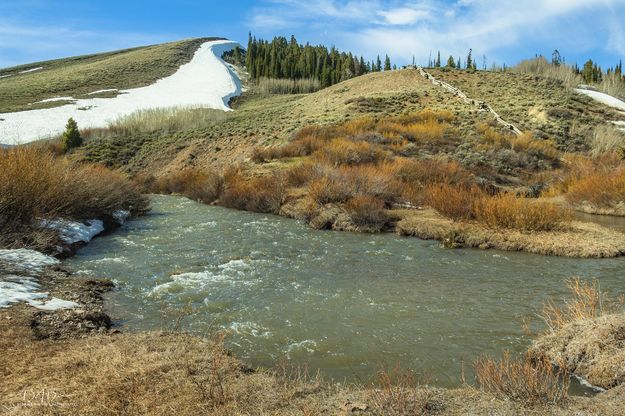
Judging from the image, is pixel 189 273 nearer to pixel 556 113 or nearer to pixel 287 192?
pixel 287 192

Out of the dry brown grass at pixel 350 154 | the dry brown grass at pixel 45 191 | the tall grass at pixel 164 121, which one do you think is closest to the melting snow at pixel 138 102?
the tall grass at pixel 164 121

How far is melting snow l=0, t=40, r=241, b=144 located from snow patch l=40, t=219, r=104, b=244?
50.9ft

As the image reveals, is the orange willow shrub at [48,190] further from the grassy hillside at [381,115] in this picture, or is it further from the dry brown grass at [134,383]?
the grassy hillside at [381,115]

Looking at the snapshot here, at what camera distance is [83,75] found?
7262cm

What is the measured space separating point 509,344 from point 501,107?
3578cm

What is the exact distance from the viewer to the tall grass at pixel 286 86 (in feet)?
253

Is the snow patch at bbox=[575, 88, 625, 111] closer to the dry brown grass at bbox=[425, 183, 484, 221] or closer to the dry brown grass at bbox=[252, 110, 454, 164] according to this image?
the dry brown grass at bbox=[252, 110, 454, 164]

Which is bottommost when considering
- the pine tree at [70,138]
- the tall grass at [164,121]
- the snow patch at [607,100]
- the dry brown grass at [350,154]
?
the dry brown grass at [350,154]

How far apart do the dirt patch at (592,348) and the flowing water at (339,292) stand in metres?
0.63

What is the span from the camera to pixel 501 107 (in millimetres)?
38188

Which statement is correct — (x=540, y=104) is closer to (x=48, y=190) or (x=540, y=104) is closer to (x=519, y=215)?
(x=519, y=215)

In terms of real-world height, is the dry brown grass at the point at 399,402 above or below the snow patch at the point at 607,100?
below

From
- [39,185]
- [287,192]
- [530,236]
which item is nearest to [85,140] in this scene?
[287,192]

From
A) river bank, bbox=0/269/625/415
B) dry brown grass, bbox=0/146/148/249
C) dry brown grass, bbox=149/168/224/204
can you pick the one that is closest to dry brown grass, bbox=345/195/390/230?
dry brown grass, bbox=0/146/148/249
